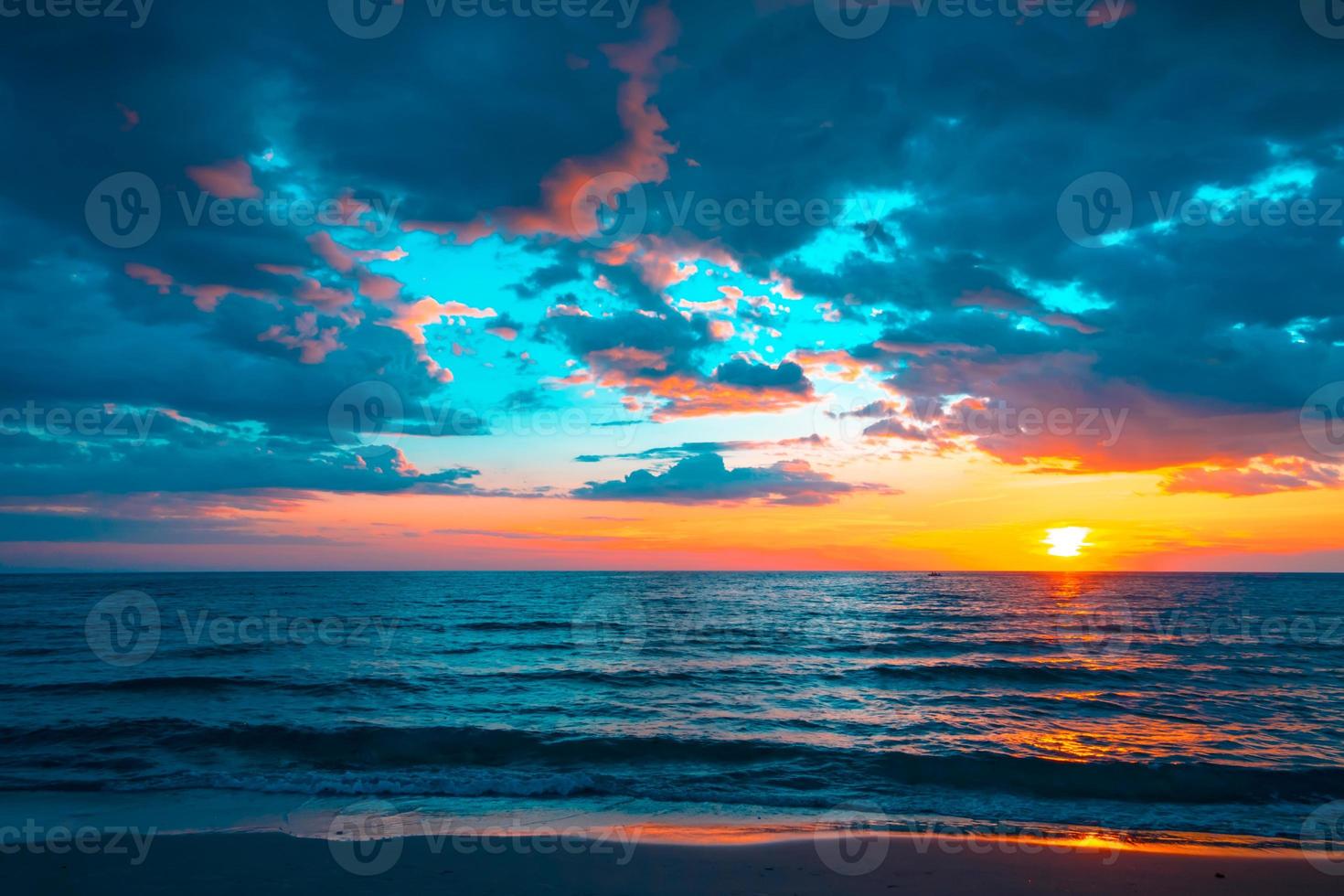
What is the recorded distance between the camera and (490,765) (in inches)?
595

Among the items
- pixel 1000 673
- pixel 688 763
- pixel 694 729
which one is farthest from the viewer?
pixel 1000 673

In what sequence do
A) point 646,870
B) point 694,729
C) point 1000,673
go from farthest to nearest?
1. point 1000,673
2. point 694,729
3. point 646,870

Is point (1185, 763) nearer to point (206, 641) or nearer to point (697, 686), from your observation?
point (697, 686)

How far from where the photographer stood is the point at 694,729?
57.6ft

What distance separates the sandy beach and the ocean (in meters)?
1.42

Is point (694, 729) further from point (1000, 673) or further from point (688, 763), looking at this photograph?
point (1000, 673)

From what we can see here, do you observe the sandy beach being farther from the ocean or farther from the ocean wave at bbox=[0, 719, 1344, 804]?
the ocean wave at bbox=[0, 719, 1344, 804]

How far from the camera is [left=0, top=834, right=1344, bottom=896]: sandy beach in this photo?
8148mm

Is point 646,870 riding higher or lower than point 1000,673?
higher

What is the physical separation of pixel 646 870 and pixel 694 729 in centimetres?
911

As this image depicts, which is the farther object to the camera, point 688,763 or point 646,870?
point 688,763

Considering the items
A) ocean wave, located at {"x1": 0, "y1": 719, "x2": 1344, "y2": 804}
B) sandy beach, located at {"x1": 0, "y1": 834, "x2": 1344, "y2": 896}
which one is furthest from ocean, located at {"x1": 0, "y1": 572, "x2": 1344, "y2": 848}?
sandy beach, located at {"x1": 0, "y1": 834, "x2": 1344, "y2": 896}

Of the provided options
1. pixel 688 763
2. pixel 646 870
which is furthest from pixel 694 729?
pixel 646 870

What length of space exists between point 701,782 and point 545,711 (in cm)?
742
